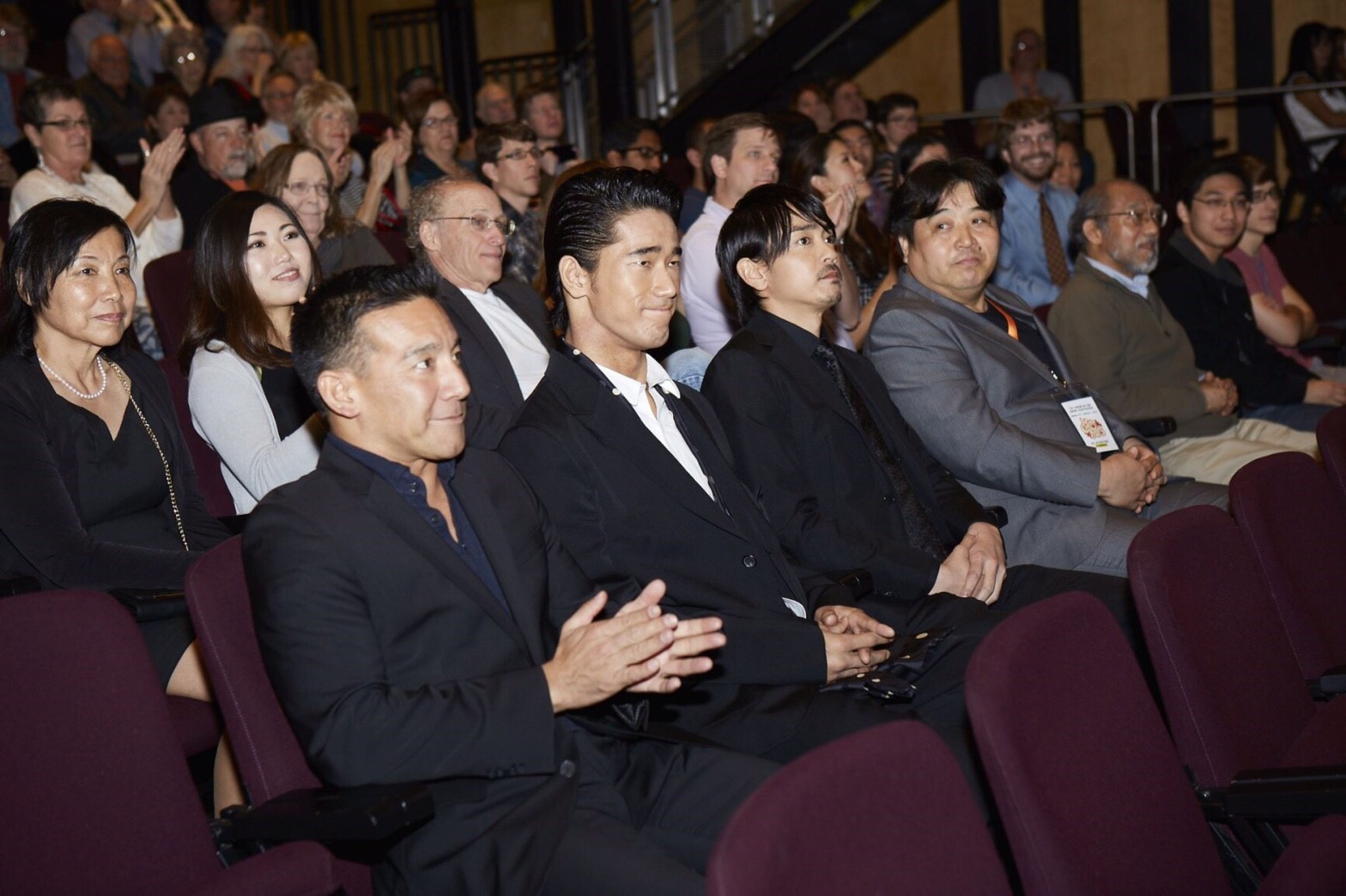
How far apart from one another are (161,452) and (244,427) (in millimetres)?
184

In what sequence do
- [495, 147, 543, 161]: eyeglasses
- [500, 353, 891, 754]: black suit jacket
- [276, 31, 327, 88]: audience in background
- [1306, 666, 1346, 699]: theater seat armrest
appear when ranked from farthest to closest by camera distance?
[276, 31, 327, 88]: audience in background, [495, 147, 543, 161]: eyeglasses, [500, 353, 891, 754]: black suit jacket, [1306, 666, 1346, 699]: theater seat armrest

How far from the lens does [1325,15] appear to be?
9.04 metres

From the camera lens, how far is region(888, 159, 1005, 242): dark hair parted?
335cm

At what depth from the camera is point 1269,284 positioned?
5.26 m

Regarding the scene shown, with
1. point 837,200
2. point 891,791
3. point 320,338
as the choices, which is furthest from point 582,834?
point 837,200

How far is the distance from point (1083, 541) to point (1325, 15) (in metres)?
7.69

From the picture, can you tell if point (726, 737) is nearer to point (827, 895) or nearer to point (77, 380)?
point (827, 895)

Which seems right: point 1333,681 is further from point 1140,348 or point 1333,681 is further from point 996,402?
point 1140,348

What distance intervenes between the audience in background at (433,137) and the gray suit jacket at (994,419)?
128 inches

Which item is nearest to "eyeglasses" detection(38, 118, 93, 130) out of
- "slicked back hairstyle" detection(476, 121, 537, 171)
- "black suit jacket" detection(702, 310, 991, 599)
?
"slicked back hairstyle" detection(476, 121, 537, 171)

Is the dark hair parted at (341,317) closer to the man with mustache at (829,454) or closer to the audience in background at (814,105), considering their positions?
the man with mustache at (829,454)

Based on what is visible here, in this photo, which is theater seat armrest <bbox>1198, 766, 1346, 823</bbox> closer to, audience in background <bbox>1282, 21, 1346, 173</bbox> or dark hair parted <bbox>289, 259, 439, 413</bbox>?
dark hair parted <bbox>289, 259, 439, 413</bbox>

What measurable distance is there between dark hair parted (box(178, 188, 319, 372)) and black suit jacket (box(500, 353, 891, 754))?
39.4 inches

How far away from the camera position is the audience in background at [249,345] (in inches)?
113
